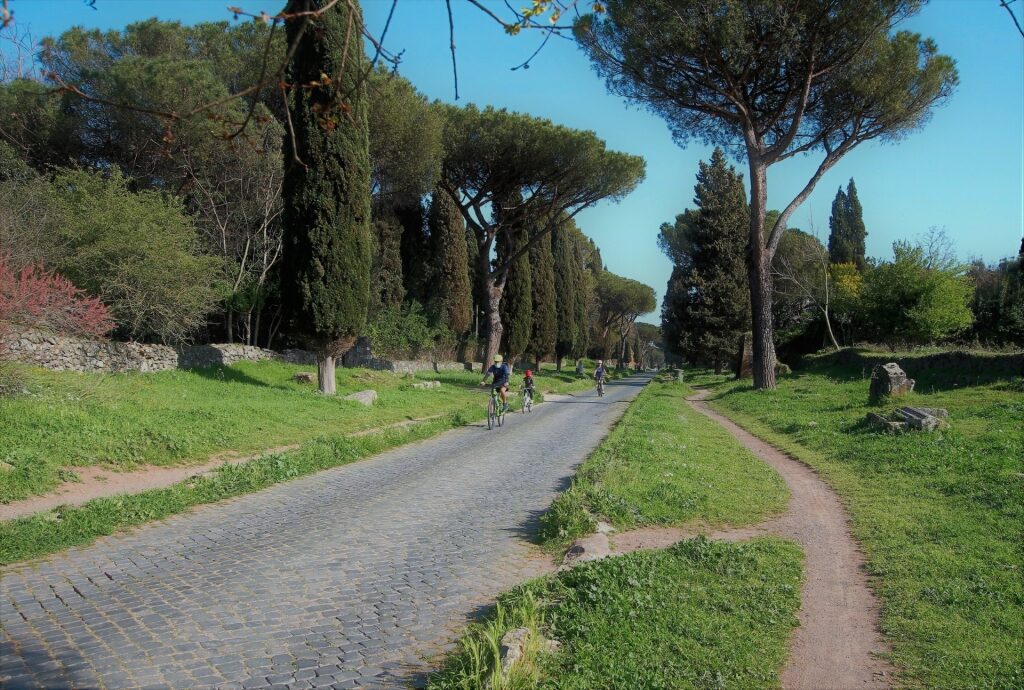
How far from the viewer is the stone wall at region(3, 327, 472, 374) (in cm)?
1538

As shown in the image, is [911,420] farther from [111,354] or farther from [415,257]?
[415,257]

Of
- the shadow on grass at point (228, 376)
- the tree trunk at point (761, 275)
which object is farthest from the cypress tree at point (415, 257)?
the tree trunk at point (761, 275)

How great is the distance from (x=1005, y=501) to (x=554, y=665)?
605 centimetres

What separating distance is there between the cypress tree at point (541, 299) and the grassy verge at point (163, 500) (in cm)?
3170

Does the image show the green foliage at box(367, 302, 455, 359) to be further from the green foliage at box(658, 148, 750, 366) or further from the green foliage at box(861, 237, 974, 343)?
the green foliage at box(861, 237, 974, 343)

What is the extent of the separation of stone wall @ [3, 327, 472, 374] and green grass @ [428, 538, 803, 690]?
11143mm

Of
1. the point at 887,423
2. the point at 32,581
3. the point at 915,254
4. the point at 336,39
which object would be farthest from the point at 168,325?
the point at 915,254

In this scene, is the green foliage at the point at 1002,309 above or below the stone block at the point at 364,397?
above

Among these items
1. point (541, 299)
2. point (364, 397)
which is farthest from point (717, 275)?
point (364, 397)

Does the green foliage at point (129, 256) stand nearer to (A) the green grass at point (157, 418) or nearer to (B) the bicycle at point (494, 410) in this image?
(A) the green grass at point (157, 418)

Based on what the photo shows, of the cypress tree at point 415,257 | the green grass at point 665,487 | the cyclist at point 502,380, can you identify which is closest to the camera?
the green grass at point 665,487

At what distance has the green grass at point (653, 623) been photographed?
159 inches

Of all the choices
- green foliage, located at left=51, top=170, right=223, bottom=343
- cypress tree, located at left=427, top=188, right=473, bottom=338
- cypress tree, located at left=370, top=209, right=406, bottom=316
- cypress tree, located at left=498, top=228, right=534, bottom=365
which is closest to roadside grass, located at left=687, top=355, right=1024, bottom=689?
green foliage, located at left=51, top=170, right=223, bottom=343

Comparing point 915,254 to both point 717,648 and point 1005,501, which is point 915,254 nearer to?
point 1005,501
